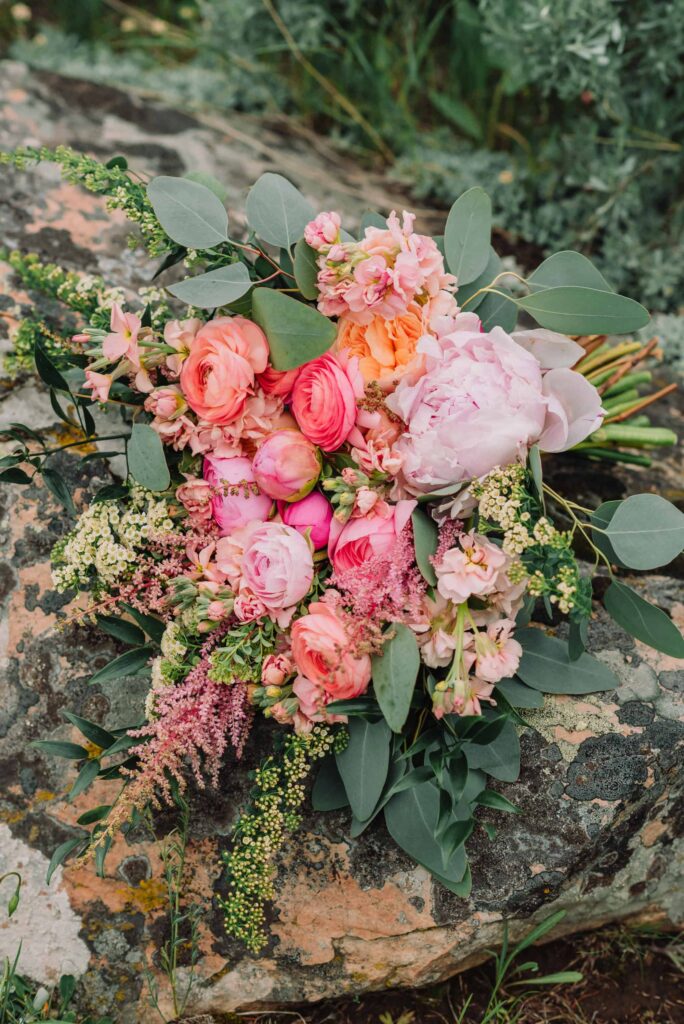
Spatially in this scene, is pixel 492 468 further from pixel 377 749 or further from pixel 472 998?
pixel 472 998

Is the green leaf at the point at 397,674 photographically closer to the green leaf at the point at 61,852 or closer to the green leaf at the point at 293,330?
the green leaf at the point at 293,330

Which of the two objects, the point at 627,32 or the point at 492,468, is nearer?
the point at 492,468

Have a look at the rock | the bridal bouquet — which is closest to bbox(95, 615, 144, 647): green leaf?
the bridal bouquet

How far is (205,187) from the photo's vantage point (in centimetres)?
136

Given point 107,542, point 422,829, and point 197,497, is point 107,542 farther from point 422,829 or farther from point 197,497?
point 422,829

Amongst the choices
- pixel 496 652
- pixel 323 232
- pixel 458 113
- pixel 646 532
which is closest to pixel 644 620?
pixel 646 532

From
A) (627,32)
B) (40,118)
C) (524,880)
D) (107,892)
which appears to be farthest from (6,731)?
(627,32)

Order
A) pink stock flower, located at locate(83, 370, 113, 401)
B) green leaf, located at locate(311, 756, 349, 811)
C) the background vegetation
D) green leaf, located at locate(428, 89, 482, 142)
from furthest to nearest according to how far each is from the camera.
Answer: green leaf, located at locate(428, 89, 482, 142) → the background vegetation → green leaf, located at locate(311, 756, 349, 811) → pink stock flower, located at locate(83, 370, 113, 401)

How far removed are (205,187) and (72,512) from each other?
0.58 m

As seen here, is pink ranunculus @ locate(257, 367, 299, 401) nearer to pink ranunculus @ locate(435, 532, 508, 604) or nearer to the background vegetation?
pink ranunculus @ locate(435, 532, 508, 604)

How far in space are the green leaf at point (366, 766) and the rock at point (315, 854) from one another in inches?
Result: 6.1

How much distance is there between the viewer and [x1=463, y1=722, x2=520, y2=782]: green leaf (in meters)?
1.35

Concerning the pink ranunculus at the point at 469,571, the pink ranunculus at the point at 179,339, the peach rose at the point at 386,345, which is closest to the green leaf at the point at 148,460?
the pink ranunculus at the point at 179,339

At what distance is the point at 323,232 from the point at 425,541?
492 millimetres
